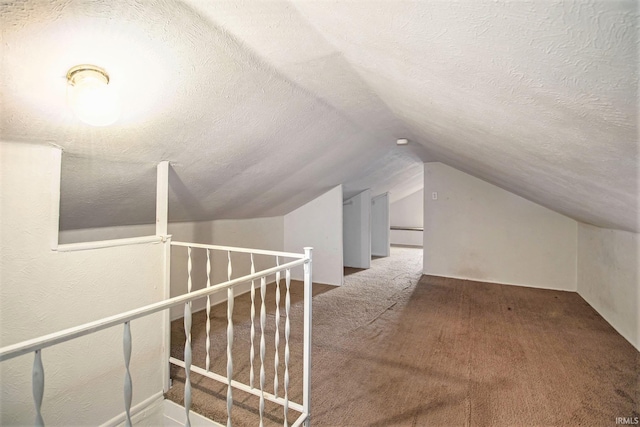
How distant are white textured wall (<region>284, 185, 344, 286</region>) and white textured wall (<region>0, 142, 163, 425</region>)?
2683 millimetres

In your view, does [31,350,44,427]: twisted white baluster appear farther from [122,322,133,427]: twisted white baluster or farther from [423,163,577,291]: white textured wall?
[423,163,577,291]: white textured wall

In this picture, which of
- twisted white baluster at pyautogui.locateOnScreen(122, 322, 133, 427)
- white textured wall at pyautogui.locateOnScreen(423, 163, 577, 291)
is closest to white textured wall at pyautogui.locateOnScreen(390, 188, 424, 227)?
white textured wall at pyautogui.locateOnScreen(423, 163, 577, 291)

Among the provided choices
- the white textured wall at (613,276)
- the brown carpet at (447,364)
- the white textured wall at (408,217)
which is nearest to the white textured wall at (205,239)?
the brown carpet at (447,364)

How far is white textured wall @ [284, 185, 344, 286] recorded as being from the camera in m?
4.14

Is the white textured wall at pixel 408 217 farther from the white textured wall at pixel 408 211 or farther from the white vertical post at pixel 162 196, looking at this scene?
the white vertical post at pixel 162 196

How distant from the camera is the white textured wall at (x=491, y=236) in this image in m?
3.87

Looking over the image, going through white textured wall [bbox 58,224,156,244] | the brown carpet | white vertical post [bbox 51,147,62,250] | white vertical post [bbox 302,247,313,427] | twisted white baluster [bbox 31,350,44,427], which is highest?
white vertical post [bbox 51,147,62,250]

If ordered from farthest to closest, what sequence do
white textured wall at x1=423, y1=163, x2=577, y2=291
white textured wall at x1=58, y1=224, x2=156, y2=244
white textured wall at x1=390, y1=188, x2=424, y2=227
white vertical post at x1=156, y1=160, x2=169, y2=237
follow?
white textured wall at x1=390, y1=188, x2=424, y2=227 → white textured wall at x1=423, y1=163, x2=577, y2=291 → white textured wall at x1=58, y1=224, x2=156, y2=244 → white vertical post at x1=156, y1=160, x2=169, y2=237

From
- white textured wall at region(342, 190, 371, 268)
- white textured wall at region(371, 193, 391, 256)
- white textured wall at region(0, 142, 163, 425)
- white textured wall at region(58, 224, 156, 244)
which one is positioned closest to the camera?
white textured wall at region(0, 142, 163, 425)

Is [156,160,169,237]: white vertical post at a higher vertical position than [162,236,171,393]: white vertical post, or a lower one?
higher

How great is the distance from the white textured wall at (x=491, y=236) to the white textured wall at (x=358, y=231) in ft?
3.24

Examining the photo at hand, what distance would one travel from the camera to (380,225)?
20.5 feet

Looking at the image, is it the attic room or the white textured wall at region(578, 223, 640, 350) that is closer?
the attic room

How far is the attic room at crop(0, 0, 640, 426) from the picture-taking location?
2.78ft
